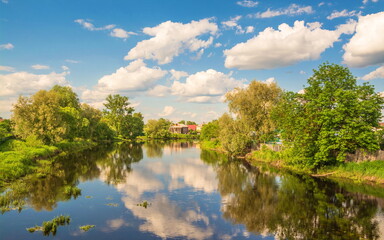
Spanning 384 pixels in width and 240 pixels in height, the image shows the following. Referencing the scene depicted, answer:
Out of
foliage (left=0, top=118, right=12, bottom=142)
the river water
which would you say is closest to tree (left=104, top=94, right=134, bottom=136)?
foliage (left=0, top=118, right=12, bottom=142)

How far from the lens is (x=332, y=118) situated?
115ft

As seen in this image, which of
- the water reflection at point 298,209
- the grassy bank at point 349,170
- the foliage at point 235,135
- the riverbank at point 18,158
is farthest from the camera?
the foliage at point 235,135

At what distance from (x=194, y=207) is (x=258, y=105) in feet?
127

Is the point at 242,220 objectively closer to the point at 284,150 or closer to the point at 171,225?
the point at 171,225

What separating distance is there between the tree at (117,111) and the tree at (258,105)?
82094mm

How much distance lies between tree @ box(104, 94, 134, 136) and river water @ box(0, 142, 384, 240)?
296 ft

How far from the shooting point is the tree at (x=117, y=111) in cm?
12594

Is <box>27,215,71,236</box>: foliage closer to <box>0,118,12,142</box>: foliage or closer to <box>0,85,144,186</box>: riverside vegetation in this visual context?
<box>0,85,144,186</box>: riverside vegetation

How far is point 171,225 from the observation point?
19.5 meters

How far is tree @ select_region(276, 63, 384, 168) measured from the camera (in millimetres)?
33969

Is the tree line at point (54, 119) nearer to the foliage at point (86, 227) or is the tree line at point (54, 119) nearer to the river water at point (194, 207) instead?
the river water at point (194, 207)

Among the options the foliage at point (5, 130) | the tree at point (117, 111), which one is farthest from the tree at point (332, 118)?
the tree at point (117, 111)

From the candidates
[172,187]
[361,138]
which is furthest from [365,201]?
[172,187]

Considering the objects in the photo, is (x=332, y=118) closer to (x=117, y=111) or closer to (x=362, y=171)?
(x=362, y=171)
